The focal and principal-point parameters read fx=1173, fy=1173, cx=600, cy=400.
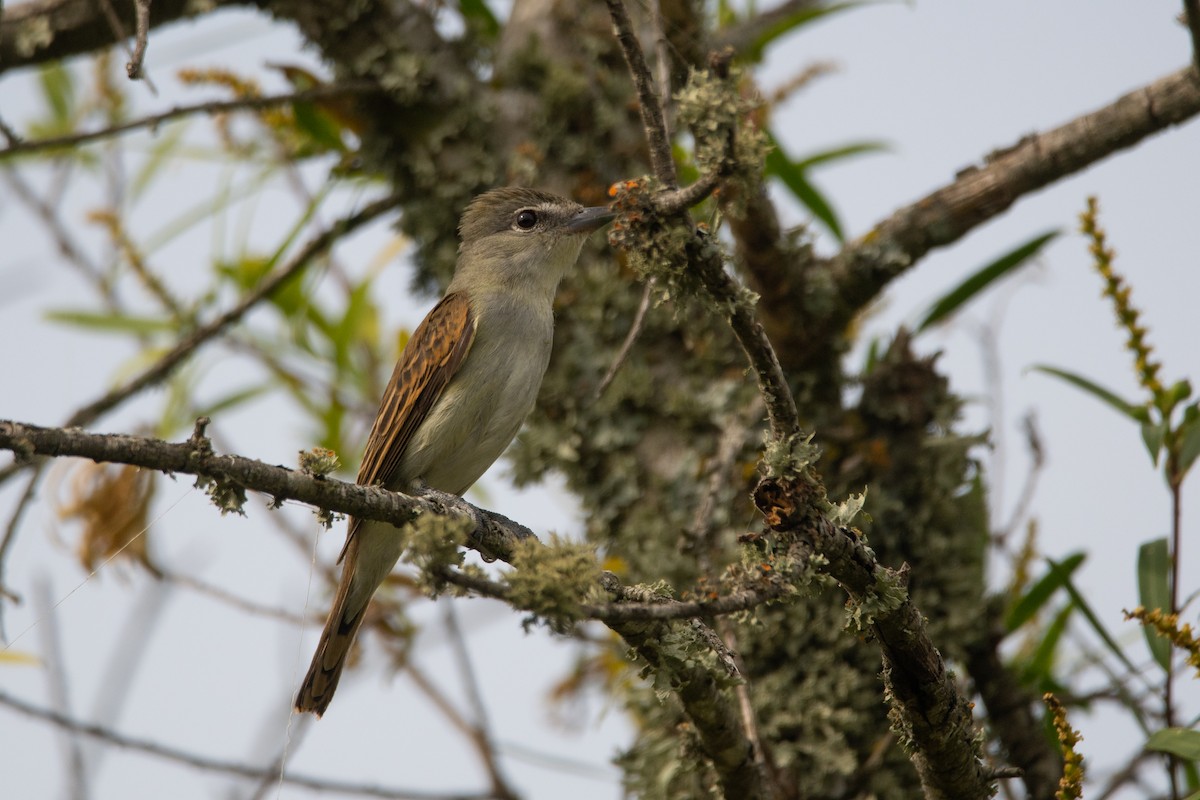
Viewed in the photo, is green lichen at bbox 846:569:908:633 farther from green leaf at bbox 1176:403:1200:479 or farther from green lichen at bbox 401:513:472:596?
green leaf at bbox 1176:403:1200:479

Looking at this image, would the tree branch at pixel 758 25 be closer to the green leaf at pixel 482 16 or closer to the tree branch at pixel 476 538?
the green leaf at pixel 482 16

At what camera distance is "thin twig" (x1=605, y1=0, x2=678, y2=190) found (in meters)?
2.64

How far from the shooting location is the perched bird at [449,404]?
455 cm

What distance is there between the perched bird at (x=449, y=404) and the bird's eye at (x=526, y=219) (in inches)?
5.9

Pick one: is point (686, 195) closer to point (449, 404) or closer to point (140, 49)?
point (140, 49)

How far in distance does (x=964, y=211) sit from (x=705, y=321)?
3.62ft

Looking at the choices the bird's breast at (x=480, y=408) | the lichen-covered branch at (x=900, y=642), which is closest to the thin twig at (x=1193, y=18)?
the lichen-covered branch at (x=900, y=642)

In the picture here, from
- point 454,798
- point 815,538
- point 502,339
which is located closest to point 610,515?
point 502,339

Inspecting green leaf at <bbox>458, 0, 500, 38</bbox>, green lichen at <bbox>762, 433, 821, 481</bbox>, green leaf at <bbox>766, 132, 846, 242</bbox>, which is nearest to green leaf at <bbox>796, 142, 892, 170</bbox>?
green leaf at <bbox>766, 132, 846, 242</bbox>

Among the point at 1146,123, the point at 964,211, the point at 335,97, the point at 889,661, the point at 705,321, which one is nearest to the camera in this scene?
the point at 889,661

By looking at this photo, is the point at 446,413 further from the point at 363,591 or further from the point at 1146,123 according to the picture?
the point at 1146,123

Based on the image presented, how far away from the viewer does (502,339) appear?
15.4ft

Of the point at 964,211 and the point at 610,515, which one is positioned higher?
the point at 964,211

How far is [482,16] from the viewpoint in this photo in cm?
602
